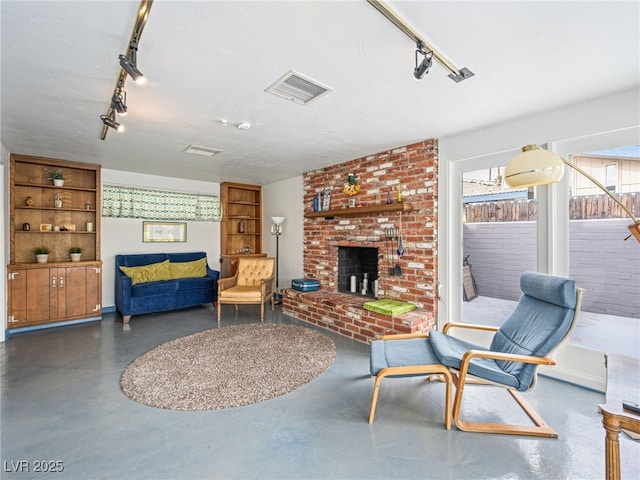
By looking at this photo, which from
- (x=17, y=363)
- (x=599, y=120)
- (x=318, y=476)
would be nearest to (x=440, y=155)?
(x=599, y=120)

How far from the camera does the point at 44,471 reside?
1602 mm

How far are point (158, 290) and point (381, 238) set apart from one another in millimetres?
3448

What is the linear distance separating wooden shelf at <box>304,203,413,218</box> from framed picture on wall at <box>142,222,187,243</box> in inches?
97.4

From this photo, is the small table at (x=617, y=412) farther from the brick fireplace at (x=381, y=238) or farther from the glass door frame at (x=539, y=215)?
the brick fireplace at (x=381, y=238)

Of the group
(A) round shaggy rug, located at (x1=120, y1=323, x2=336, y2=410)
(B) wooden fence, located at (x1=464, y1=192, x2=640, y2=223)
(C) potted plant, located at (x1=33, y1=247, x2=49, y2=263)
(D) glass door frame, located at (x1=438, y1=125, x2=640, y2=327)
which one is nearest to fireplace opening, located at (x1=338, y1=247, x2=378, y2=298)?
(A) round shaggy rug, located at (x1=120, y1=323, x2=336, y2=410)

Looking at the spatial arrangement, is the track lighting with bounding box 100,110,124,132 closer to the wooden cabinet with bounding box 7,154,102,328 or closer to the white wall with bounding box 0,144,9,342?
the white wall with bounding box 0,144,9,342

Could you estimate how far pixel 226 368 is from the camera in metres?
2.79

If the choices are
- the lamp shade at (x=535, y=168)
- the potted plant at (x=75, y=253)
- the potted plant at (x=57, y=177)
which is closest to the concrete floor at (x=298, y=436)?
the lamp shade at (x=535, y=168)

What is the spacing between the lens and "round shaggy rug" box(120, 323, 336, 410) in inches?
91.2

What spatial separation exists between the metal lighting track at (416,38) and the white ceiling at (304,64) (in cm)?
3

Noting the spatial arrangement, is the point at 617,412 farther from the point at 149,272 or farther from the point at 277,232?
the point at 149,272

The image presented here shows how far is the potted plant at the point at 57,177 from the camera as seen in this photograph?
4.31m

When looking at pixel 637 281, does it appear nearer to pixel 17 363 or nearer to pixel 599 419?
pixel 599 419

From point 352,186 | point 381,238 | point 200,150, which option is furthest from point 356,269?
point 200,150
